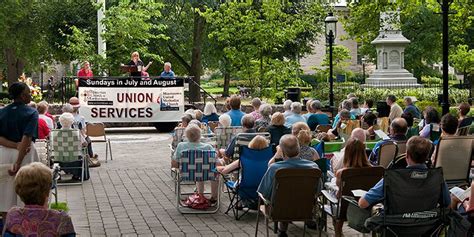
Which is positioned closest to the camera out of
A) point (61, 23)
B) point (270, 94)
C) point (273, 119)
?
point (273, 119)

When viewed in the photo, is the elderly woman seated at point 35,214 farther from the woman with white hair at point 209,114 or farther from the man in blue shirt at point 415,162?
the woman with white hair at point 209,114

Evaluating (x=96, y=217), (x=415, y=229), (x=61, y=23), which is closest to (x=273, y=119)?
(x=96, y=217)

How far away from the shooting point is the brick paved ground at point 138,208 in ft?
35.1

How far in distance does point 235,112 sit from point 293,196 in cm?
703

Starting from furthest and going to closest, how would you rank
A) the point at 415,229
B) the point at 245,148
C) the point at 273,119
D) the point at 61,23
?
1. the point at 61,23
2. the point at 273,119
3. the point at 245,148
4. the point at 415,229

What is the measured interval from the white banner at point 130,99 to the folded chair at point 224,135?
11.3 metres

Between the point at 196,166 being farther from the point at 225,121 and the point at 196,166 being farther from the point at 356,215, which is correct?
the point at 356,215

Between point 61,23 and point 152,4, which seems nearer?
point 152,4

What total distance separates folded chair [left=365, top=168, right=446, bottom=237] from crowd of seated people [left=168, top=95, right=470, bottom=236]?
20 centimetres

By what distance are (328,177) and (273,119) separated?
2675 millimetres

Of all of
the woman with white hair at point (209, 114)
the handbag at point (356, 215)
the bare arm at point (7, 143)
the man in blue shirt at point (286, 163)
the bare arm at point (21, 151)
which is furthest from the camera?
the woman with white hair at point (209, 114)

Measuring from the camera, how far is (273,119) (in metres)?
13.4

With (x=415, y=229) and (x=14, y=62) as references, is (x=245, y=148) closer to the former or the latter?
(x=415, y=229)

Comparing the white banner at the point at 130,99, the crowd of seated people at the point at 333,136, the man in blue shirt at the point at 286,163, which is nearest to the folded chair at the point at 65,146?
the crowd of seated people at the point at 333,136
